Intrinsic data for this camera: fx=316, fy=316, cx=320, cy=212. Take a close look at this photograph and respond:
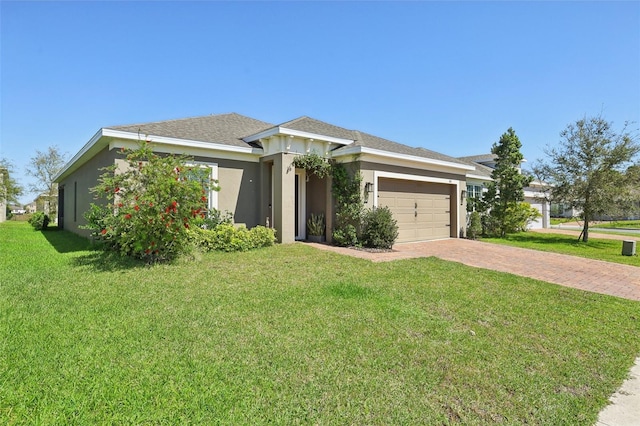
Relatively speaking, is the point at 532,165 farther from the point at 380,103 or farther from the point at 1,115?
the point at 1,115

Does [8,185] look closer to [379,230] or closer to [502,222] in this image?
[379,230]

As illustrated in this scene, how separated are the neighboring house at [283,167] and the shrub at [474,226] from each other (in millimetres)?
2091

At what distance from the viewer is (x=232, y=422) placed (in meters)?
2.35

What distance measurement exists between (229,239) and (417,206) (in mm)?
7899

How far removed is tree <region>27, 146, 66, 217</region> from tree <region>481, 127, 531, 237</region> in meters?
40.3

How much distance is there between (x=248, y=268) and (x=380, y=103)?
12.5m

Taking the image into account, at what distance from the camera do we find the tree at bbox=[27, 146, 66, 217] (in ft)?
108

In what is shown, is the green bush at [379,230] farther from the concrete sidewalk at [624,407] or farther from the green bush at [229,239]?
the concrete sidewalk at [624,407]

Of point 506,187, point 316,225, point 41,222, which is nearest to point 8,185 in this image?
point 41,222

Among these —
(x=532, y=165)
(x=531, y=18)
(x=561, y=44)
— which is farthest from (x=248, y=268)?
(x=532, y=165)

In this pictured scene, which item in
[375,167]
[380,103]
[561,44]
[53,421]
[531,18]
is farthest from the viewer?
[380,103]

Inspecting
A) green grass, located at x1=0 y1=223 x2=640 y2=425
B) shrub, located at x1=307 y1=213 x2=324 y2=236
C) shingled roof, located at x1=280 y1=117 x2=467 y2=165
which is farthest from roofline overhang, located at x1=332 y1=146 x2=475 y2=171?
green grass, located at x1=0 y1=223 x2=640 y2=425

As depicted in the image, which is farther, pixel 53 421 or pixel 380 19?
pixel 380 19

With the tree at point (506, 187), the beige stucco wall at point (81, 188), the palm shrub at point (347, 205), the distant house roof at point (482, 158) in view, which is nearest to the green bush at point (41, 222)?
the beige stucco wall at point (81, 188)
